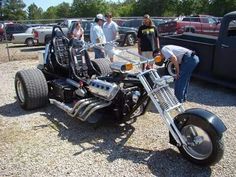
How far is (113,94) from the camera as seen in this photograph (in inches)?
201

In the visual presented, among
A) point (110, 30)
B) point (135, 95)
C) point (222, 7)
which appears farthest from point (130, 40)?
point (222, 7)

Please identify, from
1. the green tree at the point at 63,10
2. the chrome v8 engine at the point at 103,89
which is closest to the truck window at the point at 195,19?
the chrome v8 engine at the point at 103,89

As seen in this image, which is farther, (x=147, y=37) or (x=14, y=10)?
(x=14, y=10)

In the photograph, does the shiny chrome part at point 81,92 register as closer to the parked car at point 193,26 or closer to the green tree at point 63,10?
the parked car at point 193,26

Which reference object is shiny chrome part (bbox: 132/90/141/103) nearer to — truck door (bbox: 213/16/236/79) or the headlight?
the headlight

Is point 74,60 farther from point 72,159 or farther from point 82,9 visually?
point 82,9

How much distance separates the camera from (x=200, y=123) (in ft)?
13.6

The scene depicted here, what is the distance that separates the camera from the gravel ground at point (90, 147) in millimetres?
4270

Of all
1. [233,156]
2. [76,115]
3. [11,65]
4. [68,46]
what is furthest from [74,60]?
[11,65]

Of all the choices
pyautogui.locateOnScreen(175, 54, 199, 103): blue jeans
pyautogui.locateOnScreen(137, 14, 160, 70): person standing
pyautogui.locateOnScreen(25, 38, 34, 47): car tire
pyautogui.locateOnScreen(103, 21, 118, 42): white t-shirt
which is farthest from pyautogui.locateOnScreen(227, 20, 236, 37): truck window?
pyautogui.locateOnScreen(25, 38, 34, 47): car tire

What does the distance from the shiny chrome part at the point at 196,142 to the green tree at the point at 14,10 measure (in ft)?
247

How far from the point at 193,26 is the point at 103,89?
15.0 m

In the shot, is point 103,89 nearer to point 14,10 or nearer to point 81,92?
point 81,92

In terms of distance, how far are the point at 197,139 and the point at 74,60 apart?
9.60ft
